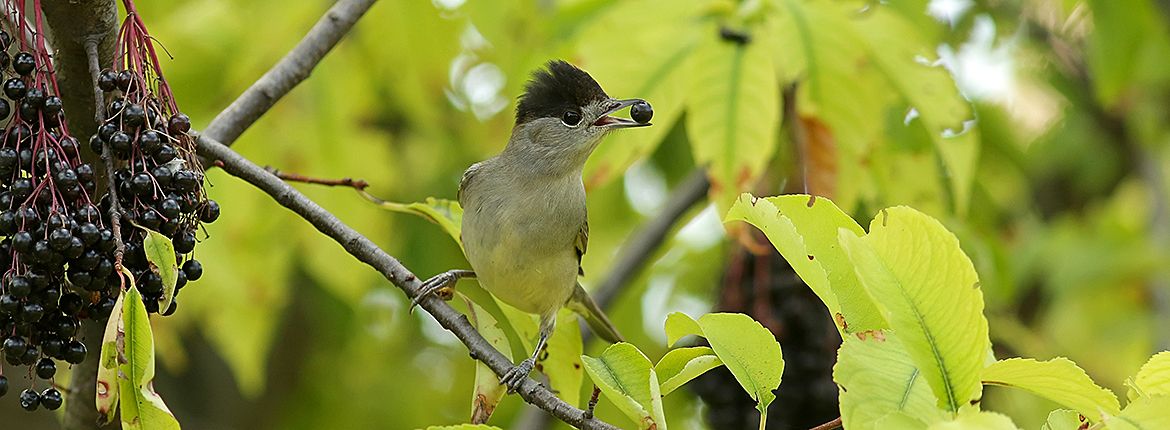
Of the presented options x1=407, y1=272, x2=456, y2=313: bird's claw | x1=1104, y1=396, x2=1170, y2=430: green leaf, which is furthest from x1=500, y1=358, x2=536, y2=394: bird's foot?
x1=1104, y1=396, x2=1170, y2=430: green leaf

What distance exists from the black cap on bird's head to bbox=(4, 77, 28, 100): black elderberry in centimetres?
173

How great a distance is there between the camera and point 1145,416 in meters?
1.87

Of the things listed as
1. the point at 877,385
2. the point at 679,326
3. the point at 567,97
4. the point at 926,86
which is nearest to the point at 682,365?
the point at 679,326

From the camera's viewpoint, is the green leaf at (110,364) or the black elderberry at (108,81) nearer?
the green leaf at (110,364)

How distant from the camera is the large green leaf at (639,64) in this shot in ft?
11.5

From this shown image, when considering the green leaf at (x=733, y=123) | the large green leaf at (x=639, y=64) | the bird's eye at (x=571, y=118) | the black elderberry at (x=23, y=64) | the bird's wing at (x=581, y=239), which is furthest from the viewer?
the bird's wing at (x=581, y=239)

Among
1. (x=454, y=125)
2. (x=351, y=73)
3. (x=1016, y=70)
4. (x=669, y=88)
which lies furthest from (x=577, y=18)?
(x=1016, y=70)

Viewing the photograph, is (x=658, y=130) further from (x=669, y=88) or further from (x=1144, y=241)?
(x=1144, y=241)

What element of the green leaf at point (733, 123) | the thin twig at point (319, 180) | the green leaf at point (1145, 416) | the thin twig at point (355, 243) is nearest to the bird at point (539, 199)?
the green leaf at point (733, 123)

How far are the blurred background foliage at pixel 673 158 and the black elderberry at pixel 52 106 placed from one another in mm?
1646

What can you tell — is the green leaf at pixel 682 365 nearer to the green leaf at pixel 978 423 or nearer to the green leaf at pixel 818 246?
the green leaf at pixel 818 246

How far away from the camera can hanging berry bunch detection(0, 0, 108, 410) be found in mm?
2090

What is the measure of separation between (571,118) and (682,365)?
173cm

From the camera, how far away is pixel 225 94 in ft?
16.3
